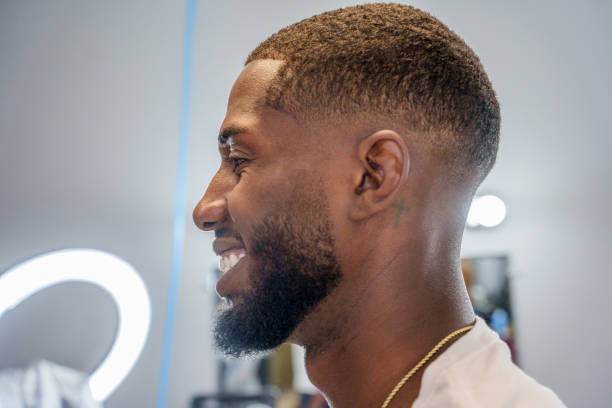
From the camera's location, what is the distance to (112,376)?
1848mm

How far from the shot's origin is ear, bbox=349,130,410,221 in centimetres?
75

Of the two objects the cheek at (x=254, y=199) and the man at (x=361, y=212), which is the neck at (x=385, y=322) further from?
the cheek at (x=254, y=199)

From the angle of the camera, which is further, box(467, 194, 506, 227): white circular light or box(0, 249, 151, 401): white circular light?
box(467, 194, 506, 227): white circular light

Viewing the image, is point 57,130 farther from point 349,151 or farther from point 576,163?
point 576,163

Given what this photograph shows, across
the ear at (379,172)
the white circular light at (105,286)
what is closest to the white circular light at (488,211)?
the white circular light at (105,286)

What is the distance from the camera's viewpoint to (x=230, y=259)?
840 mm

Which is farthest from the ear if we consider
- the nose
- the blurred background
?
the blurred background

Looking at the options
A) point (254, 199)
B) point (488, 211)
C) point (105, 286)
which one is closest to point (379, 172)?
point (254, 199)

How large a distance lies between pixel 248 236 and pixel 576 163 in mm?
2128

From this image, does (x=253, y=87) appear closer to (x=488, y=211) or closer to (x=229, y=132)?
(x=229, y=132)

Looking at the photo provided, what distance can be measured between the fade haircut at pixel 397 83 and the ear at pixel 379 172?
0.13 feet

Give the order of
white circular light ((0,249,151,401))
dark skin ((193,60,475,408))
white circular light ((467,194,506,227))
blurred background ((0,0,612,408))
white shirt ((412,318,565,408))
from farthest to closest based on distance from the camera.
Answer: white circular light ((467,194,506,227)) → blurred background ((0,0,612,408)) → white circular light ((0,249,151,401)) → dark skin ((193,60,475,408)) → white shirt ((412,318,565,408))

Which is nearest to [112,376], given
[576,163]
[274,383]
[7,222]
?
[7,222]

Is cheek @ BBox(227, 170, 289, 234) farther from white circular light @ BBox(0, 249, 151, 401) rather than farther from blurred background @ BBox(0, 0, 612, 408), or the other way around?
blurred background @ BBox(0, 0, 612, 408)
